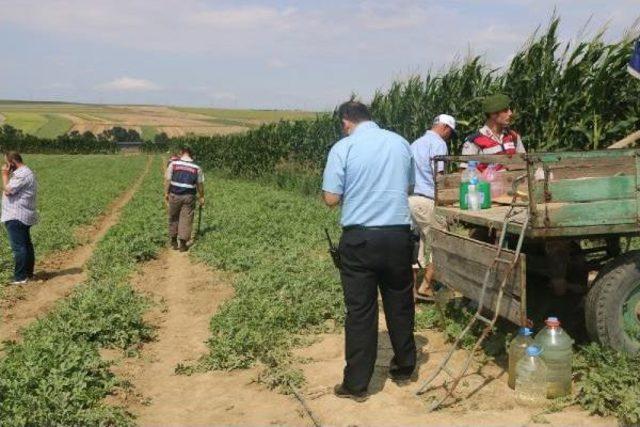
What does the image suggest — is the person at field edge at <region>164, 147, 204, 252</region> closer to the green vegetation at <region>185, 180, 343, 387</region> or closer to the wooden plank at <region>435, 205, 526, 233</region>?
the green vegetation at <region>185, 180, 343, 387</region>

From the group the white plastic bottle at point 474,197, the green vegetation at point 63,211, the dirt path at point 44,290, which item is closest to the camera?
the white plastic bottle at point 474,197

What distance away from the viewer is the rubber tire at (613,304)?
478 cm

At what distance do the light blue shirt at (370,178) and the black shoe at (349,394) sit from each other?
1250 millimetres

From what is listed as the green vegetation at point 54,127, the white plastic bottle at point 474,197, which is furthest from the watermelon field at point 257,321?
the green vegetation at point 54,127

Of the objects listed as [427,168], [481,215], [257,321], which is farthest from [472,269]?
[257,321]

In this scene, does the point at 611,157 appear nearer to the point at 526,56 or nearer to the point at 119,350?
the point at 119,350

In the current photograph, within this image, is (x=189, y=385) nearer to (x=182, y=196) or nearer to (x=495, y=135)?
(x=495, y=135)

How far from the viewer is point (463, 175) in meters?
6.29

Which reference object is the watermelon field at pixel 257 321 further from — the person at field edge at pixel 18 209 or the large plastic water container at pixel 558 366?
the person at field edge at pixel 18 209

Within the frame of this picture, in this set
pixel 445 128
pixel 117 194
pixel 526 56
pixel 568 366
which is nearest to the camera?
pixel 568 366

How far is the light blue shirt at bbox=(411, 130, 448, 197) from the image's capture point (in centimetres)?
704

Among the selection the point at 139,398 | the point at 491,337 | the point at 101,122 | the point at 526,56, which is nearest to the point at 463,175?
the point at 491,337

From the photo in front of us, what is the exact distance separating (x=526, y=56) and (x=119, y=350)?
26.6ft

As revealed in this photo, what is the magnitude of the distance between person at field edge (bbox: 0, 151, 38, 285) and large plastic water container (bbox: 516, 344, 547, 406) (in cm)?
769
